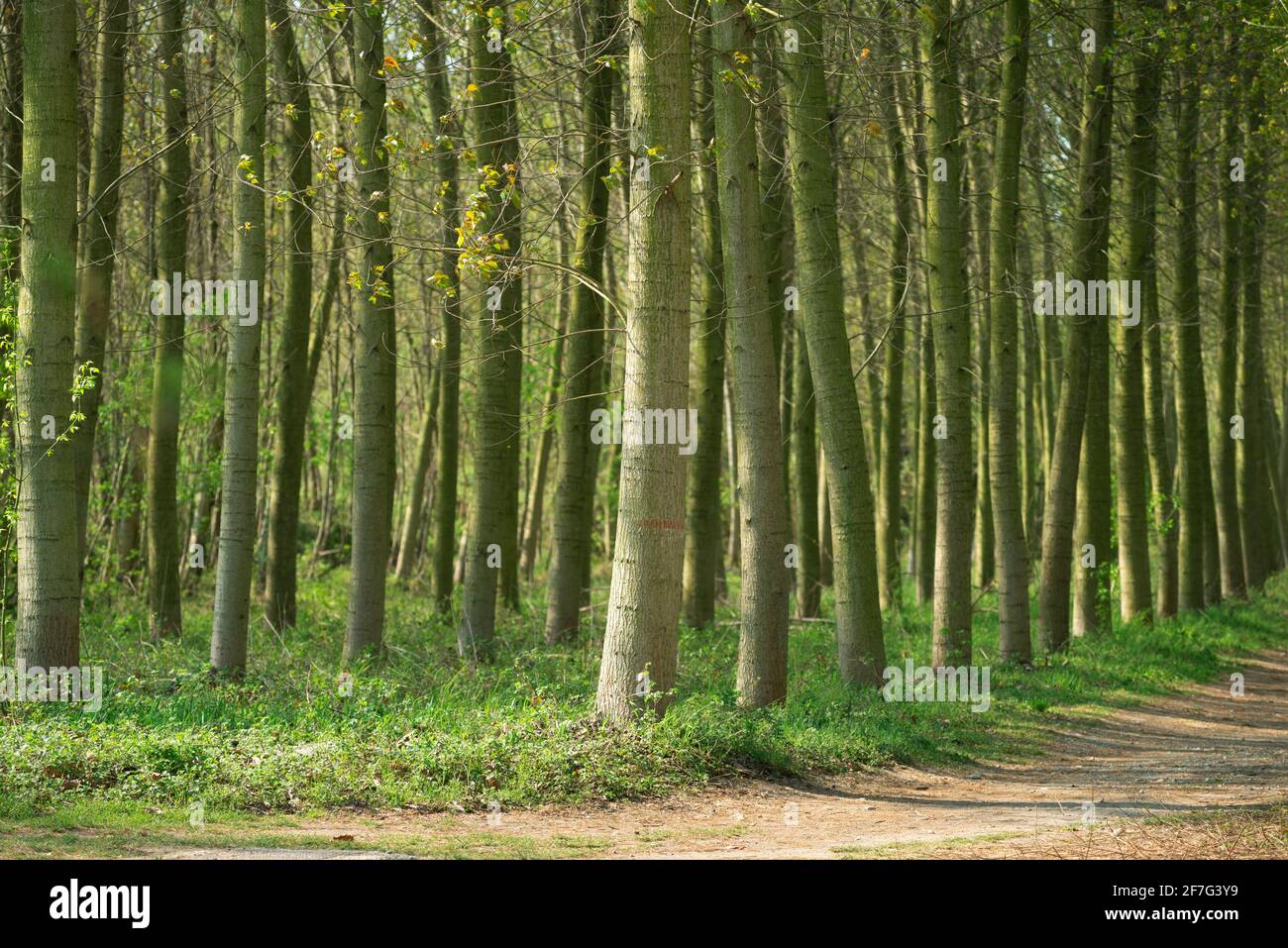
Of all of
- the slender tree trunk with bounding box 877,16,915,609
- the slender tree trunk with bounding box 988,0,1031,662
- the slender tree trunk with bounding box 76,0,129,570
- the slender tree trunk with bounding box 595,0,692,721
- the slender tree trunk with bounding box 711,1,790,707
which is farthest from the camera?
the slender tree trunk with bounding box 877,16,915,609

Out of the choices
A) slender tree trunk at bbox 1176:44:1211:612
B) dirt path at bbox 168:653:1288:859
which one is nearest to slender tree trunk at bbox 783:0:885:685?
dirt path at bbox 168:653:1288:859

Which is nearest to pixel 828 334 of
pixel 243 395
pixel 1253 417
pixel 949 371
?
pixel 949 371

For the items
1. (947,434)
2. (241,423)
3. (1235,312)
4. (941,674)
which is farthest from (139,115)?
(1235,312)

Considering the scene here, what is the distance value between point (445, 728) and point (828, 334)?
18.2ft

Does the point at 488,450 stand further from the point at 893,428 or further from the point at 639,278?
the point at 893,428

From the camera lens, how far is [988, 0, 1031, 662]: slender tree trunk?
1515cm

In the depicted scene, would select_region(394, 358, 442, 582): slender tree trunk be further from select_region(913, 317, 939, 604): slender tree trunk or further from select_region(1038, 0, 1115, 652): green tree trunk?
select_region(1038, 0, 1115, 652): green tree trunk

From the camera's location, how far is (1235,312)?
2483 cm

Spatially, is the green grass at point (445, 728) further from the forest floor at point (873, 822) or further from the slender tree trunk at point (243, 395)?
the slender tree trunk at point (243, 395)

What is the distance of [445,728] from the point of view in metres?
10.2

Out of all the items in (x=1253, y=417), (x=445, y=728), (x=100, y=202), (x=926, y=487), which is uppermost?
(x=100, y=202)

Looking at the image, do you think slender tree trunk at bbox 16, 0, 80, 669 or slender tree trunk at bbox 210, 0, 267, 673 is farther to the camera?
slender tree trunk at bbox 210, 0, 267, 673

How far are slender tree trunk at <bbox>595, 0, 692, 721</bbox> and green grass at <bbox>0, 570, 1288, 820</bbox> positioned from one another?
0.60 m

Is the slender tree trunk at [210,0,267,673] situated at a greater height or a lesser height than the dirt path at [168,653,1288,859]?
greater
